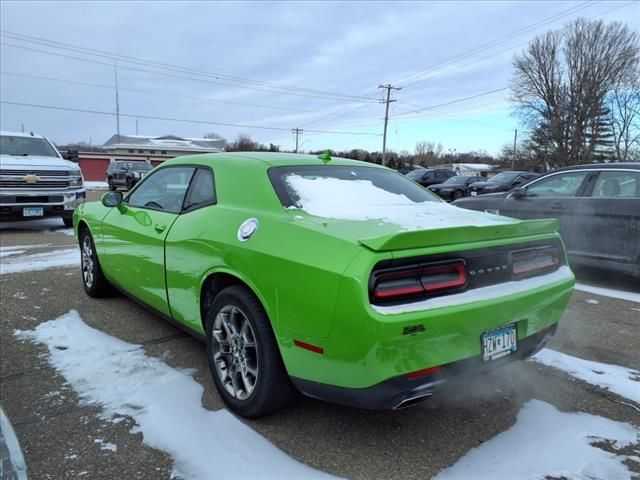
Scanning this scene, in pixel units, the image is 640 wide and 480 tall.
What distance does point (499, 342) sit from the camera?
2363 mm

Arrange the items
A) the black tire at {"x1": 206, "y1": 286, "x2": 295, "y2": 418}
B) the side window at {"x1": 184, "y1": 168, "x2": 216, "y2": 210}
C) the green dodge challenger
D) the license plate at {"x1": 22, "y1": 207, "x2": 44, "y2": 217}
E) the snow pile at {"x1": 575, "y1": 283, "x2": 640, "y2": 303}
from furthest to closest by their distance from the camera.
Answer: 1. the license plate at {"x1": 22, "y1": 207, "x2": 44, "y2": 217}
2. the snow pile at {"x1": 575, "y1": 283, "x2": 640, "y2": 303}
3. the side window at {"x1": 184, "y1": 168, "x2": 216, "y2": 210}
4. the black tire at {"x1": 206, "y1": 286, "x2": 295, "y2": 418}
5. the green dodge challenger

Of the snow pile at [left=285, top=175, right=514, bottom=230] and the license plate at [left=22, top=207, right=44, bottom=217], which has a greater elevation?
the snow pile at [left=285, top=175, right=514, bottom=230]

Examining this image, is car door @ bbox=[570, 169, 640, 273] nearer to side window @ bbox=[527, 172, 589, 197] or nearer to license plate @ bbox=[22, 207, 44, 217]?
side window @ bbox=[527, 172, 589, 197]

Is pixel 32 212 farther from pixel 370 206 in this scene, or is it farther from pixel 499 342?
pixel 499 342

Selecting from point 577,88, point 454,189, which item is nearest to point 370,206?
point 454,189

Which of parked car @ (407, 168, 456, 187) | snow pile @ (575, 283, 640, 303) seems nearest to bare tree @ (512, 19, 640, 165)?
parked car @ (407, 168, 456, 187)

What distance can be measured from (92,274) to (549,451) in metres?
4.24

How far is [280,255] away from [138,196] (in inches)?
90.9

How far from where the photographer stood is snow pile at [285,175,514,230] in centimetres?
252

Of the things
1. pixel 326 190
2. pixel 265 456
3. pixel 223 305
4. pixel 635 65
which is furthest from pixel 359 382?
pixel 635 65

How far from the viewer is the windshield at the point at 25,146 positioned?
9.96 meters

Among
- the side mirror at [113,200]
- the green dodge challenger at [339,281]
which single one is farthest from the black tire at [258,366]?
the side mirror at [113,200]

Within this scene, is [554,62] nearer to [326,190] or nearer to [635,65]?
[635,65]

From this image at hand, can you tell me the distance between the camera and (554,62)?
140ft
